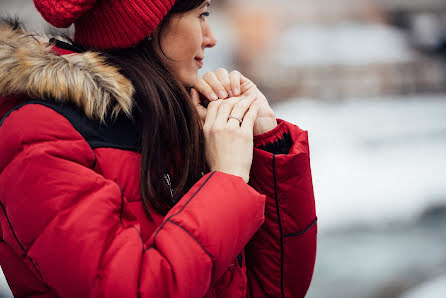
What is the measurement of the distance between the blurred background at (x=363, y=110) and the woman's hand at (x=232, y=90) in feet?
6.31

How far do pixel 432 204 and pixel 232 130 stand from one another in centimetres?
337

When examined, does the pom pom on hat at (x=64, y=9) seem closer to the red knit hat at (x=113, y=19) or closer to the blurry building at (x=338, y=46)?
the red knit hat at (x=113, y=19)

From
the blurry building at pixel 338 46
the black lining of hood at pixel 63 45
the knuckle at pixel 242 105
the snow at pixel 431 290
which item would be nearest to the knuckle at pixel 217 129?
the knuckle at pixel 242 105

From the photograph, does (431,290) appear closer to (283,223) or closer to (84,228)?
(283,223)

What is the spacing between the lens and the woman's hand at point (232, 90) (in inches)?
48.2

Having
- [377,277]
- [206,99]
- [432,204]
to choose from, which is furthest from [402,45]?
[206,99]

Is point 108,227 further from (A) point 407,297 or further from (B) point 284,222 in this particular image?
(A) point 407,297

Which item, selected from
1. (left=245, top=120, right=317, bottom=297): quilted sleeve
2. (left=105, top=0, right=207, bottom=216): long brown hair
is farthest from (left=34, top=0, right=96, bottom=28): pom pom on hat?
(left=245, top=120, right=317, bottom=297): quilted sleeve

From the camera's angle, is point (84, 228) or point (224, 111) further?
point (224, 111)

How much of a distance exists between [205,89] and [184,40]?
6.5 inches

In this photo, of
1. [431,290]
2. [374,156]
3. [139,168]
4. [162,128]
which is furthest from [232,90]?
[374,156]

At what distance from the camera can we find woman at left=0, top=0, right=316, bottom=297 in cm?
78

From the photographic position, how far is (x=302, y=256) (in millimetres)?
1208

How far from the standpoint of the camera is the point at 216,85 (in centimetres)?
127
